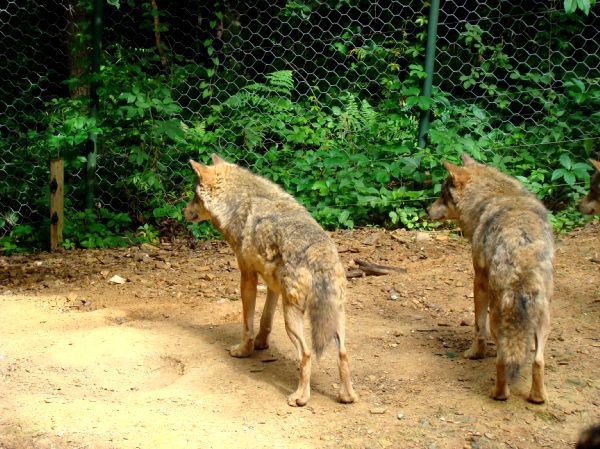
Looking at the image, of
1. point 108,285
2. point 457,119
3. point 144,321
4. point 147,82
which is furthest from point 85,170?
point 457,119

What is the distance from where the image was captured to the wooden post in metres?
9.56

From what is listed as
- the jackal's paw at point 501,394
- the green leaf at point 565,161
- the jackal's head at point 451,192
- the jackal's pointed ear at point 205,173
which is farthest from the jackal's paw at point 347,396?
the green leaf at point 565,161

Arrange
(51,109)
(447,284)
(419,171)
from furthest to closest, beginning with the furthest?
(51,109) → (419,171) → (447,284)

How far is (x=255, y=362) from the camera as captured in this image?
636 centimetres

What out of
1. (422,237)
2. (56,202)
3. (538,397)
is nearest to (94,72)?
(56,202)

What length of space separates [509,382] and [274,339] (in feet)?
7.15

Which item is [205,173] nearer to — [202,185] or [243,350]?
[202,185]

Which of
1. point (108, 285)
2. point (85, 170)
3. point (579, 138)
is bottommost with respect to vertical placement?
point (108, 285)

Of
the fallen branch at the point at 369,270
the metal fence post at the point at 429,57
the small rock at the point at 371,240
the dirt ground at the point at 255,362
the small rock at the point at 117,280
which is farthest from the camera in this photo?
the metal fence post at the point at 429,57

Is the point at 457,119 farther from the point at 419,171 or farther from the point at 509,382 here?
the point at 509,382

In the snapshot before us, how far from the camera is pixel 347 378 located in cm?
548

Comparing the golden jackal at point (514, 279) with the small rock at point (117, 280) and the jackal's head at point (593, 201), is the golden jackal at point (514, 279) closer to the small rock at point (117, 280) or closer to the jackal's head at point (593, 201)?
the jackal's head at point (593, 201)

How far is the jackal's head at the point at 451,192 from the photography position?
6.67m

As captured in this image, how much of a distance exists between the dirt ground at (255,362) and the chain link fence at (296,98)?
1159 millimetres
